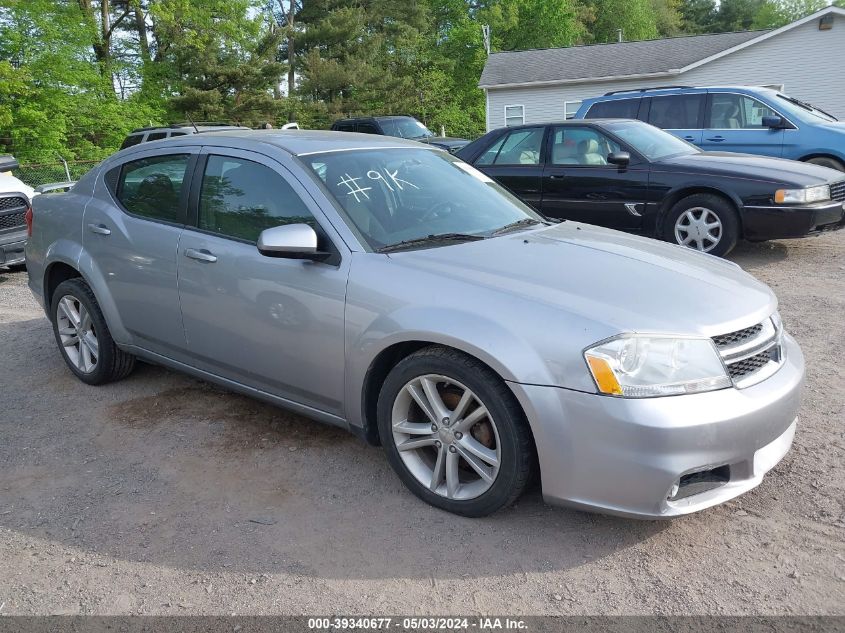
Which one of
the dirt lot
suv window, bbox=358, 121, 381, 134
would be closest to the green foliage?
suv window, bbox=358, 121, 381, 134

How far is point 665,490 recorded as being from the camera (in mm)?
2693

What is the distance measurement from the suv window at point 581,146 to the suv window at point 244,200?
5.32 m

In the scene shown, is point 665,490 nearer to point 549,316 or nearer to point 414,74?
point 549,316

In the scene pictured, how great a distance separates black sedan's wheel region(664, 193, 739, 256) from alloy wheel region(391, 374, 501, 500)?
533cm

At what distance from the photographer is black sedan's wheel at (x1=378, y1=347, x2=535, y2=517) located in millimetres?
2896

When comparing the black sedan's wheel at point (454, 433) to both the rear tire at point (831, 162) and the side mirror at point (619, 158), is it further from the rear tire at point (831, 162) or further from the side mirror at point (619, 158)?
the rear tire at point (831, 162)

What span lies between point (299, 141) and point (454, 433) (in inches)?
73.9

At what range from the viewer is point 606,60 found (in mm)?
29141

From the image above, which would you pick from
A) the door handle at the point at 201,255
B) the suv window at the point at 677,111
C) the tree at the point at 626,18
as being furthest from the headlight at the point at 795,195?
the tree at the point at 626,18

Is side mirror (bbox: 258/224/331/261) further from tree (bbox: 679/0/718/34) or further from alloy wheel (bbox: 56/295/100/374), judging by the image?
tree (bbox: 679/0/718/34)

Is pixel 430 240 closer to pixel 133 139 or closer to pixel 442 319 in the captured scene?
pixel 442 319

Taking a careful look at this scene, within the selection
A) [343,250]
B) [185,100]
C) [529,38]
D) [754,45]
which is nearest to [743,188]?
[343,250]

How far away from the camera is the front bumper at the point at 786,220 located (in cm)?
734

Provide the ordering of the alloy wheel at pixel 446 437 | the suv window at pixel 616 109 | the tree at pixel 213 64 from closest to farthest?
the alloy wheel at pixel 446 437 < the suv window at pixel 616 109 < the tree at pixel 213 64
